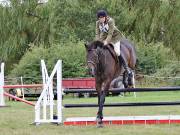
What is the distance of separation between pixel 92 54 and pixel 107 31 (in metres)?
0.93

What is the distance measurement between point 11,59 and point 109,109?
23788mm

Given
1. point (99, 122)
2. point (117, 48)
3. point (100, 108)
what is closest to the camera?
point (99, 122)

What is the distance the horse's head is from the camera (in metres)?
9.51

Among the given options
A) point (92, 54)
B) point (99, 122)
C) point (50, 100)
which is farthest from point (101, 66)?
point (50, 100)

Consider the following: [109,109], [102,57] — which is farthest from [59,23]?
[102,57]

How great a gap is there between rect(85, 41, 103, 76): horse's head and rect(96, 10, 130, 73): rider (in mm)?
414

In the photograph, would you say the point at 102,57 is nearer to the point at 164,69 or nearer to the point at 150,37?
the point at 164,69

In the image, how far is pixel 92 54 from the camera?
9586mm

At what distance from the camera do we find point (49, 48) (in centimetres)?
3491

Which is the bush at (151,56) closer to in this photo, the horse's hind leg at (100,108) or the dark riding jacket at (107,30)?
the dark riding jacket at (107,30)

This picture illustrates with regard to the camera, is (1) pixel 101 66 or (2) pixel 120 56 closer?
(1) pixel 101 66

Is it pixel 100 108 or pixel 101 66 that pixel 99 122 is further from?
pixel 101 66

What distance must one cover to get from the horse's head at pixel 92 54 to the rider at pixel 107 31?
0.41m

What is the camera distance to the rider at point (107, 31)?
10.2 meters
